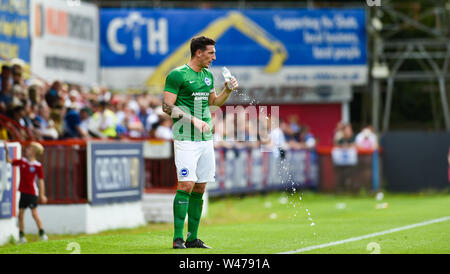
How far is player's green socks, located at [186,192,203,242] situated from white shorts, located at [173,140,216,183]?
29 cm

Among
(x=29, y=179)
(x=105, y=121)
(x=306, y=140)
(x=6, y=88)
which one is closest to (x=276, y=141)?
(x=306, y=140)

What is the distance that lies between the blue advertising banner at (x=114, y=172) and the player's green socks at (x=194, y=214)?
18.8ft

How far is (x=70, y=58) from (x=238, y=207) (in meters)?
9.96

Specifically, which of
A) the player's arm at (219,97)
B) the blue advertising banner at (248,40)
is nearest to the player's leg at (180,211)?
the player's arm at (219,97)

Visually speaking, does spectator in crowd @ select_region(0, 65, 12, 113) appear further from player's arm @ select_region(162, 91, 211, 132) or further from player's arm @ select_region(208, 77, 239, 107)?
player's arm @ select_region(162, 91, 211, 132)

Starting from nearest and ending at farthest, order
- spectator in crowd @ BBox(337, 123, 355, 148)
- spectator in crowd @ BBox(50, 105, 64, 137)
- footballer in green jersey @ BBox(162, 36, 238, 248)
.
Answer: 1. footballer in green jersey @ BBox(162, 36, 238, 248)
2. spectator in crowd @ BBox(50, 105, 64, 137)
3. spectator in crowd @ BBox(337, 123, 355, 148)

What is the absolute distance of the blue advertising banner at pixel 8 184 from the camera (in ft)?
45.2

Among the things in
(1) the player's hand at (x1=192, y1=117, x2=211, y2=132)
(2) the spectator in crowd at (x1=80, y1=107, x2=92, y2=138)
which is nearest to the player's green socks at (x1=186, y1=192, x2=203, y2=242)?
(1) the player's hand at (x1=192, y1=117, x2=211, y2=132)

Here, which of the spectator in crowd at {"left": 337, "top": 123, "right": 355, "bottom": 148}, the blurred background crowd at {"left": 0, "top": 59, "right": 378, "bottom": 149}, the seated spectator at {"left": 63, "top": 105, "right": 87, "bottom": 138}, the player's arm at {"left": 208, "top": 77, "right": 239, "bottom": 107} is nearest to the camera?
the player's arm at {"left": 208, "top": 77, "right": 239, "bottom": 107}

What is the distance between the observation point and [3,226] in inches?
542

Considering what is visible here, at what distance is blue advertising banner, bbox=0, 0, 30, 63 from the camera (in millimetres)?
23219

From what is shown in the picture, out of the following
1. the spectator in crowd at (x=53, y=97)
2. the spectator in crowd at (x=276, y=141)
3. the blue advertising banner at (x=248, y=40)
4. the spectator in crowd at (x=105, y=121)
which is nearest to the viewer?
the spectator in crowd at (x=53, y=97)

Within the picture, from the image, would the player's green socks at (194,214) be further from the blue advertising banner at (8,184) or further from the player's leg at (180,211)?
the blue advertising banner at (8,184)
